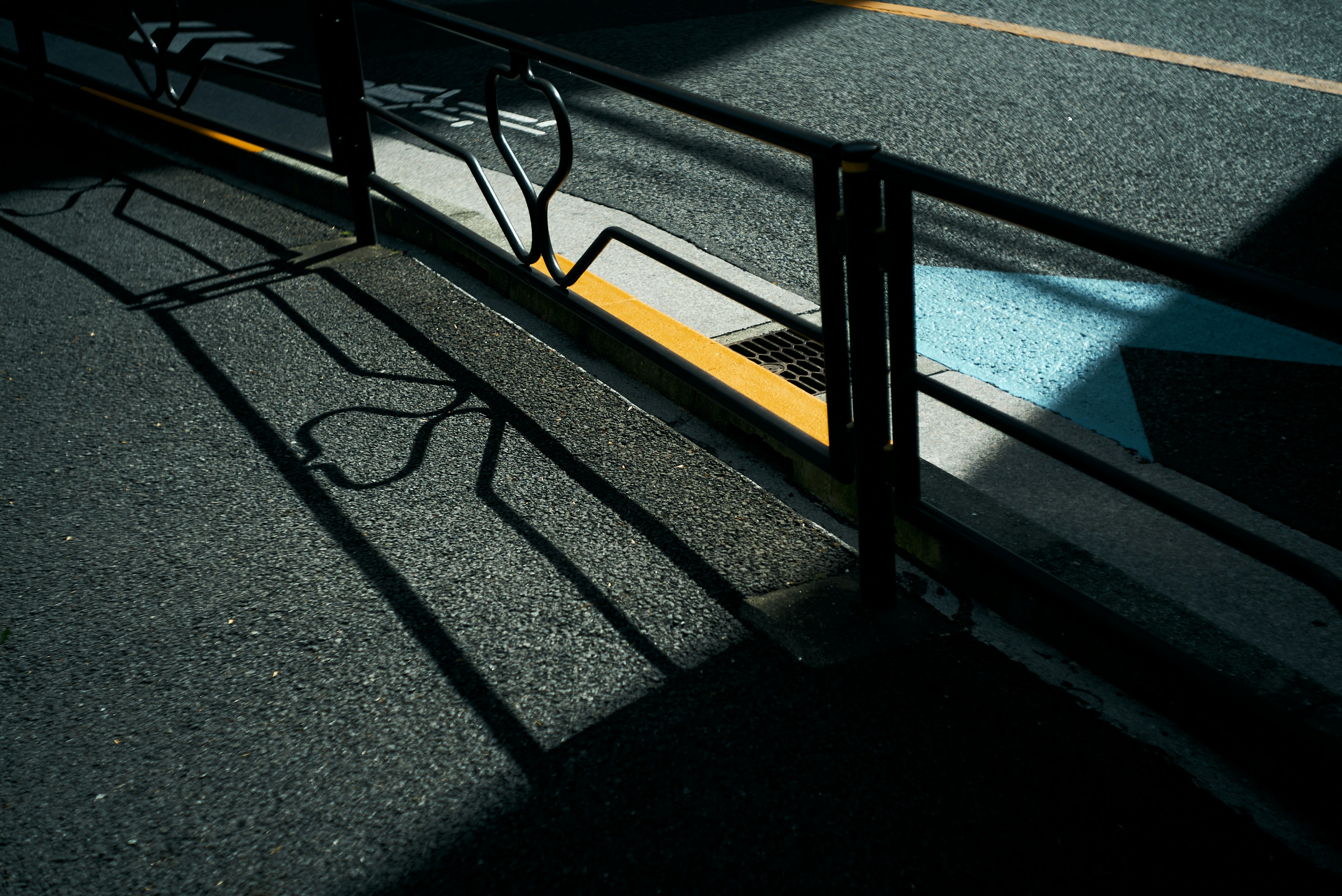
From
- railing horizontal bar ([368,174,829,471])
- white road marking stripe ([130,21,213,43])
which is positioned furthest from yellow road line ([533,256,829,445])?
white road marking stripe ([130,21,213,43])

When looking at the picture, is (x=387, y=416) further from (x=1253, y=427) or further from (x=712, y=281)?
(x=1253, y=427)

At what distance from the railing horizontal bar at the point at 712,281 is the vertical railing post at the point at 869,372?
0.15 metres

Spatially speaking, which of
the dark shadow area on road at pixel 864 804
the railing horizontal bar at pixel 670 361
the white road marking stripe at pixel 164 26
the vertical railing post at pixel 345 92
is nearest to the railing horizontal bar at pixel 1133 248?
the railing horizontal bar at pixel 670 361

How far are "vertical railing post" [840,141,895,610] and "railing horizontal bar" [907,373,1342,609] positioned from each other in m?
0.11

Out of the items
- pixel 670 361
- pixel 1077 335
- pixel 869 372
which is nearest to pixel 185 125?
pixel 670 361

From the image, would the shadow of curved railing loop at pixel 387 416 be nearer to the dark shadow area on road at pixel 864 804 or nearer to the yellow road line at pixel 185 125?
the dark shadow area on road at pixel 864 804

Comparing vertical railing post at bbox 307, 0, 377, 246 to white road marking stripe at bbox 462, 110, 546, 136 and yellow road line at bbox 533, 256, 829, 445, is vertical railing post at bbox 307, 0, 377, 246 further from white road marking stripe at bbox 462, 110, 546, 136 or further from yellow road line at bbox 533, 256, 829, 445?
white road marking stripe at bbox 462, 110, 546, 136

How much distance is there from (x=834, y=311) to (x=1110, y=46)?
7165 millimetres

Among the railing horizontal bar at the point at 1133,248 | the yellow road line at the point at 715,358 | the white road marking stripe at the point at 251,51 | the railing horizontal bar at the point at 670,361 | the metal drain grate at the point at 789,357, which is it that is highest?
the white road marking stripe at the point at 251,51

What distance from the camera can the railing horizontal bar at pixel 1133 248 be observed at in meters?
1.49

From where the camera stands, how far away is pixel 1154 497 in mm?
1884

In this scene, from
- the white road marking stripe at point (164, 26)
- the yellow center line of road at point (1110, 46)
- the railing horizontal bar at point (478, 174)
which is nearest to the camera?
the railing horizontal bar at point (478, 174)

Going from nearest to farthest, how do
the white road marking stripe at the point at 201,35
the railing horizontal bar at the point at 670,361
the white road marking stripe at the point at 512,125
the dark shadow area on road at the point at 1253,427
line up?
the railing horizontal bar at the point at 670,361, the dark shadow area on road at the point at 1253,427, the white road marking stripe at the point at 512,125, the white road marking stripe at the point at 201,35

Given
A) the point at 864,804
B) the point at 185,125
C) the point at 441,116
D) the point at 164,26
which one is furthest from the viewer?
the point at 164,26
